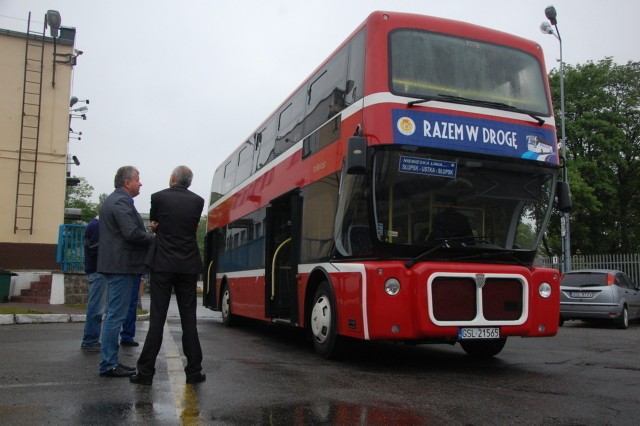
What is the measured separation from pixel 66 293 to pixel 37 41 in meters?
10.1

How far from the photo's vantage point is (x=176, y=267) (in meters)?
5.56

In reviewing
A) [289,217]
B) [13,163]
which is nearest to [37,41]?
[13,163]

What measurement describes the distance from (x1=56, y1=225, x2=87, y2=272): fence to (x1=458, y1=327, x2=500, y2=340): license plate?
13211mm

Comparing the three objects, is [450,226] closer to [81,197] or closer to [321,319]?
[321,319]

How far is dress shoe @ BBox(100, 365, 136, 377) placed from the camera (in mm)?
5711

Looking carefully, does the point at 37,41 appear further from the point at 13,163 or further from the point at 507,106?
the point at 507,106

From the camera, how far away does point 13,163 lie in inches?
827

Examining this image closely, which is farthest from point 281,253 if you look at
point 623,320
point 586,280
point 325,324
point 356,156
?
point 623,320

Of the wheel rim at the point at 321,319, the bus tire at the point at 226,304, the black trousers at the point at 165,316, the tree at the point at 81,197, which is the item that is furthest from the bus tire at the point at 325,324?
the tree at the point at 81,197

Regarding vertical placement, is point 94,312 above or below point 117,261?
below

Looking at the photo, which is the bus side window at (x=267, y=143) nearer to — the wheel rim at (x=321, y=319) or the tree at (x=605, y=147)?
the wheel rim at (x=321, y=319)

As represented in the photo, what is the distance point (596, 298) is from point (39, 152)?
1791 centimetres

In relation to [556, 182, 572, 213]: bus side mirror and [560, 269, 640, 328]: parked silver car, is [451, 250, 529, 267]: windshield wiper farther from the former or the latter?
[560, 269, 640, 328]: parked silver car

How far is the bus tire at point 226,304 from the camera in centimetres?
1329
